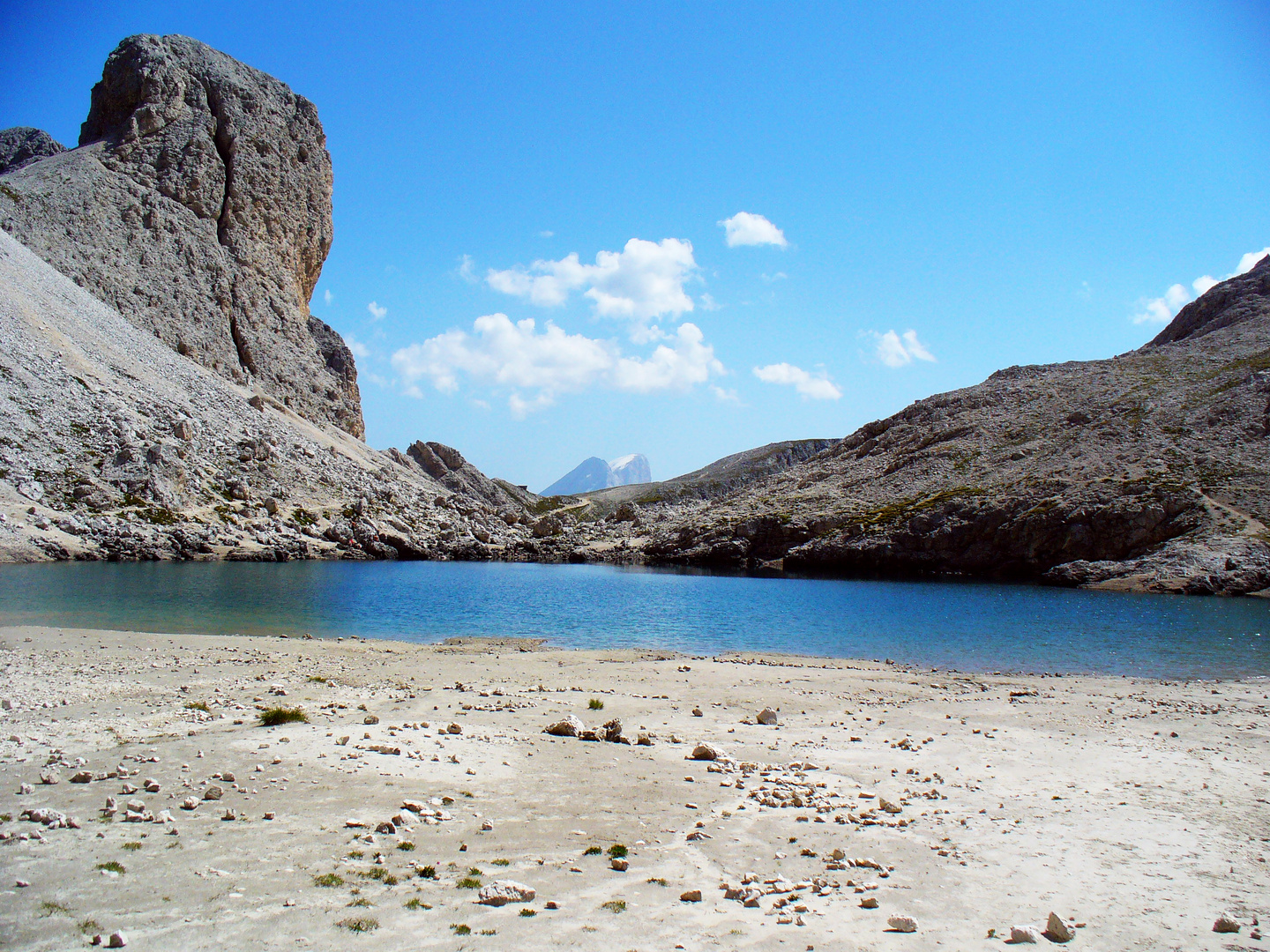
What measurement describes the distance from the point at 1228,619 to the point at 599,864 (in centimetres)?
5065

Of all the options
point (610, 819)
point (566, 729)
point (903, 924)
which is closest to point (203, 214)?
point (566, 729)

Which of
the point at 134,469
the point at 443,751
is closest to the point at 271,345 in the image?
the point at 134,469

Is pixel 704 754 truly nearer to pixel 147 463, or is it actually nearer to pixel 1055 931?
pixel 1055 931

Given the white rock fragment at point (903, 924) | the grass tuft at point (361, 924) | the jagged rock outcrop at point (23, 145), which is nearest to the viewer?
the grass tuft at point (361, 924)

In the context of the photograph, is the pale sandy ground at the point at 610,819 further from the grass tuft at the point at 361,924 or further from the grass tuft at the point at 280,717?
the grass tuft at the point at 280,717

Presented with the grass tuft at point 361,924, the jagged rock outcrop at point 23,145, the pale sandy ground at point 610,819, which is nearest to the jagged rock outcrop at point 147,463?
the pale sandy ground at point 610,819

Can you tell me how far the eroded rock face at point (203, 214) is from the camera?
338ft

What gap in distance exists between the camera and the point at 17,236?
314 ft

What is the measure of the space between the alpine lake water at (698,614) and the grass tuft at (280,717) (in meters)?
19.5

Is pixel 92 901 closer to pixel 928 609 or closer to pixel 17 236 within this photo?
pixel 928 609

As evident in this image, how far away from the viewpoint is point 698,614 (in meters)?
49.0

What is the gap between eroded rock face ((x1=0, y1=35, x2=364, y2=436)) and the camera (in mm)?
103000

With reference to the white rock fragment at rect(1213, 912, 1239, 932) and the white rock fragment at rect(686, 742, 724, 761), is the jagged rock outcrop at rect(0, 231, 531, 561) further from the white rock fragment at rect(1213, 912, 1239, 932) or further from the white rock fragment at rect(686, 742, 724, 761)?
the white rock fragment at rect(1213, 912, 1239, 932)

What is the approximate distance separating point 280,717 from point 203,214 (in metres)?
134
